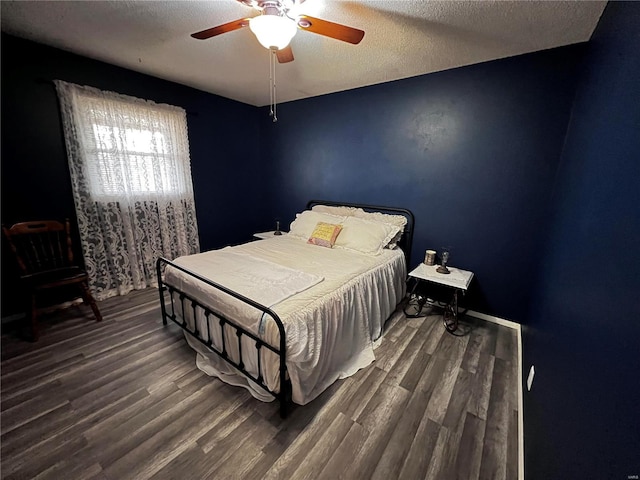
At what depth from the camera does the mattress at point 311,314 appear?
1.55 meters

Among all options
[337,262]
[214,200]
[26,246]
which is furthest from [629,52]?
[26,246]

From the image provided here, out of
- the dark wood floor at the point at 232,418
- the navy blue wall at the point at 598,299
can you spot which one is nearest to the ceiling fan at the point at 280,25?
the navy blue wall at the point at 598,299

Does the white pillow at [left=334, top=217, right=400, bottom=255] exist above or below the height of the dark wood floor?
above

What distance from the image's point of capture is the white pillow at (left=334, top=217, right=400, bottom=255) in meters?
2.72

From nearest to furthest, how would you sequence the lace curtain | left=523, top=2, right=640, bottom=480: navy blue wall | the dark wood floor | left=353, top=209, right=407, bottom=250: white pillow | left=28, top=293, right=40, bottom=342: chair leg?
left=523, top=2, right=640, bottom=480: navy blue wall
the dark wood floor
left=28, top=293, right=40, bottom=342: chair leg
the lace curtain
left=353, top=209, right=407, bottom=250: white pillow

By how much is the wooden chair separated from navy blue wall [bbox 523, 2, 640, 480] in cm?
337

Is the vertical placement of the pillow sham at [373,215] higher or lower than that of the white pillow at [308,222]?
higher

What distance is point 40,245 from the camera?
2.47 metres

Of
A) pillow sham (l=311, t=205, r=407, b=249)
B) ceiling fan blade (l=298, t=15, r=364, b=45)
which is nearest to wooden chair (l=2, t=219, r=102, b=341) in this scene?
pillow sham (l=311, t=205, r=407, b=249)

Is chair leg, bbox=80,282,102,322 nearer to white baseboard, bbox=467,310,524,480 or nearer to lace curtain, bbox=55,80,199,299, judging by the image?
lace curtain, bbox=55,80,199,299

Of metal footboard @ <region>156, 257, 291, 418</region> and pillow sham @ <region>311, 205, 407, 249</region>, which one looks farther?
pillow sham @ <region>311, 205, 407, 249</region>

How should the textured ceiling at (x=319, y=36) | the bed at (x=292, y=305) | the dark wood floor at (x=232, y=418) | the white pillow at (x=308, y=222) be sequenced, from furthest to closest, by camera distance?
the white pillow at (x=308, y=222) < the textured ceiling at (x=319, y=36) < the bed at (x=292, y=305) < the dark wood floor at (x=232, y=418)

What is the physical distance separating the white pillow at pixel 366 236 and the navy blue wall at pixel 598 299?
1392 millimetres

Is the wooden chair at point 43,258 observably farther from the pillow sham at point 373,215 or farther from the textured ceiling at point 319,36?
the pillow sham at point 373,215
